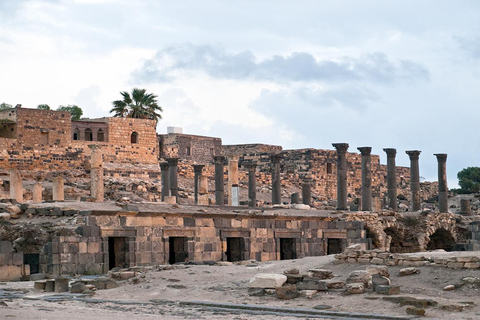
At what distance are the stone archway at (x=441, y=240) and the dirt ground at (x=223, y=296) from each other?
23045 millimetres

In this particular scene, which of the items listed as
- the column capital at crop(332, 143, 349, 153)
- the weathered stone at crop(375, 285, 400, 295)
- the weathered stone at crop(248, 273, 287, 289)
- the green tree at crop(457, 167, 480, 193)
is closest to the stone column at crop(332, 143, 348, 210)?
the column capital at crop(332, 143, 349, 153)

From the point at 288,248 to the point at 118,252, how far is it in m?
8.37

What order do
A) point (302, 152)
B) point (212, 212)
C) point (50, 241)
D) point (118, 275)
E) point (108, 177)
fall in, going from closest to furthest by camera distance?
1. point (118, 275)
2. point (50, 241)
3. point (212, 212)
4. point (108, 177)
5. point (302, 152)

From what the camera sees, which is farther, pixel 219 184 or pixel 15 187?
pixel 219 184

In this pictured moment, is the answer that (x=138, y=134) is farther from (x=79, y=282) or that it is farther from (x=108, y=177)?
(x=79, y=282)

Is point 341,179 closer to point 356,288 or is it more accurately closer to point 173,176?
point 173,176

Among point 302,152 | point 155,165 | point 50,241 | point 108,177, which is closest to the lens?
point 50,241

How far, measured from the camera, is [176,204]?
122ft

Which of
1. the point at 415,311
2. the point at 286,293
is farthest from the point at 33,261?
the point at 415,311

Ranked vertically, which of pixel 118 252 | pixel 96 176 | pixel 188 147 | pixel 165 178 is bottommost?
pixel 118 252

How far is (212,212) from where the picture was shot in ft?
120

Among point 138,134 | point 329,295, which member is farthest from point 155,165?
point 329,295

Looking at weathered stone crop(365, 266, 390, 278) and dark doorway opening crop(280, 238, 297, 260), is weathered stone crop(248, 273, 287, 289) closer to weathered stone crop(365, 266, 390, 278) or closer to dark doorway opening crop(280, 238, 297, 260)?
weathered stone crop(365, 266, 390, 278)

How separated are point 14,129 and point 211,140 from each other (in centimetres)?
1992
